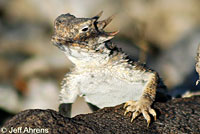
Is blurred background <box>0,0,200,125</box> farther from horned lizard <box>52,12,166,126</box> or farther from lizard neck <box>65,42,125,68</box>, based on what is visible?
lizard neck <box>65,42,125,68</box>

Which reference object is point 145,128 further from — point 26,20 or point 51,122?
point 26,20

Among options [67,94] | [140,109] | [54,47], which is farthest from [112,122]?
[54,47]

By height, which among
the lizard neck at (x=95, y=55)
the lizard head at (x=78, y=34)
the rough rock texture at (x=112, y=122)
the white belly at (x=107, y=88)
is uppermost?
the lizard head at (x=78, y=34)

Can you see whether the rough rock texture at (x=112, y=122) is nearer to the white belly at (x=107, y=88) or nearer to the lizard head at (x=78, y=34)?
the white belly at (x=107, y=88)

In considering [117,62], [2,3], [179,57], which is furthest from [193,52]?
[117,62]

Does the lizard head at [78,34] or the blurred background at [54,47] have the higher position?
the blurred background at [54,47]

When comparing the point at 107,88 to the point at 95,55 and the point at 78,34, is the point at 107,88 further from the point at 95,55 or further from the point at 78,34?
the point at 78,34

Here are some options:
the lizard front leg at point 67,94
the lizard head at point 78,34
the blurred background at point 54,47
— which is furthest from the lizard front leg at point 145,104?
the blurred background at point 54,47
